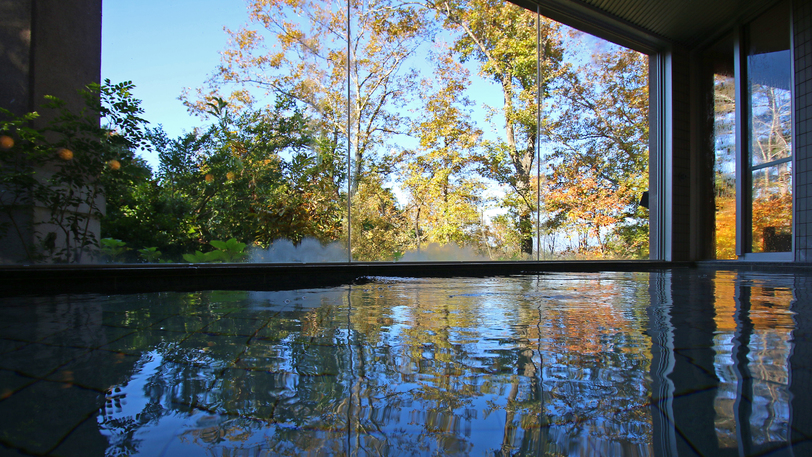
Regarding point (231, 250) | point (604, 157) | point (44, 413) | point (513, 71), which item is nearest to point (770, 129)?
point (604, 157)

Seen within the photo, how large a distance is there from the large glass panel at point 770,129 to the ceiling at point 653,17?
1.07 ft

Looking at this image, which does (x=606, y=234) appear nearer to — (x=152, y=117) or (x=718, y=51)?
(x=718, y=51)

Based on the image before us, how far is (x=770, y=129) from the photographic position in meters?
4.77

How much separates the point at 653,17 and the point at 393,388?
6.23 meters

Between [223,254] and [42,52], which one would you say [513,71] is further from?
[42,52]

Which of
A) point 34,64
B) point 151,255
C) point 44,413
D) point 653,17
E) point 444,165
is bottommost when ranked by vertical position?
point 44,413

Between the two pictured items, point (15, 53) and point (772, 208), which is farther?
point (772, 208)

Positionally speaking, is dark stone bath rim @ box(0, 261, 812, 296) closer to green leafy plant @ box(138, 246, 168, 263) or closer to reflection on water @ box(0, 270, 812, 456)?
green leafy plant @ box(138, 246, 168, 263)

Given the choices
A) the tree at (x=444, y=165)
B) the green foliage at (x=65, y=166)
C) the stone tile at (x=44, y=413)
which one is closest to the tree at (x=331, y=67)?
the tree at (x=444, y=165)

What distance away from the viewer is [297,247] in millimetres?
4191

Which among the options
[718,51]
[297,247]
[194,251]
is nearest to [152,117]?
[194,251]

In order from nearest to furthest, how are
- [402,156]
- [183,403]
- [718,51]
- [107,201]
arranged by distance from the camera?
1. [183,403]
2. [107,201]
3. [402,156]
4. [718,51]

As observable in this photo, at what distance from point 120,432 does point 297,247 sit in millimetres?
3745

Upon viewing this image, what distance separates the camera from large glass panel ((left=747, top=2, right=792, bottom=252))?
459cm
